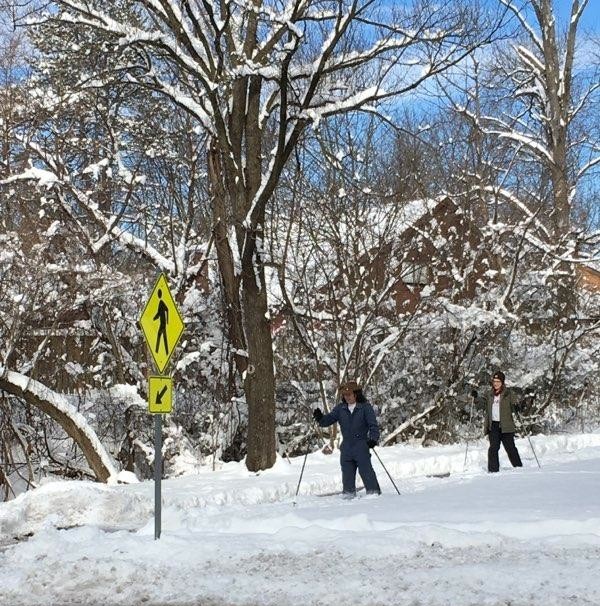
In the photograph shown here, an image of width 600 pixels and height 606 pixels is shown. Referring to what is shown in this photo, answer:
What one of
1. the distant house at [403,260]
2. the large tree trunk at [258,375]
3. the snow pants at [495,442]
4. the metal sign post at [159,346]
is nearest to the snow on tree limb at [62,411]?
the large tree trunk at [258,375]

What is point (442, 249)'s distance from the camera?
67.9 ft

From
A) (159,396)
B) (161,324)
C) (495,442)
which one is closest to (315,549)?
(159,396)

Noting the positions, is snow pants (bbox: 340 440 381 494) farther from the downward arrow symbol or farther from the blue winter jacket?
the downward arrow symbol

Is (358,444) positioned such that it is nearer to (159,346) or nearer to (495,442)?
(495,442)

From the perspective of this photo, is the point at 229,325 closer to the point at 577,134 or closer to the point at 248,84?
the point at 248,84

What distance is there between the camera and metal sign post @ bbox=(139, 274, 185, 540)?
7.77 m

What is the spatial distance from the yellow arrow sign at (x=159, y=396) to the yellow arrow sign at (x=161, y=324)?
14 cm

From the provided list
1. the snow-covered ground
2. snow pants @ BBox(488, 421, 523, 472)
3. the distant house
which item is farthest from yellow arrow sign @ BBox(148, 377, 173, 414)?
the distant house

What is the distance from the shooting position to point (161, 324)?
7.96 meters

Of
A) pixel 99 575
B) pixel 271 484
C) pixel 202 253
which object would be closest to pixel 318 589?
pixel 99 575

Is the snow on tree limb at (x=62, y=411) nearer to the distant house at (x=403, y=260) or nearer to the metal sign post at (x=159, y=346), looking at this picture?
the distant house at (x=403, y=260)

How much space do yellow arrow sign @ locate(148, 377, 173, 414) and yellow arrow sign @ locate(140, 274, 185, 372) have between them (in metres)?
0.14

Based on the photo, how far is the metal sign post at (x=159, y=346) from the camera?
7766mm

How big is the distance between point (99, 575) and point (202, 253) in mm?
13915
